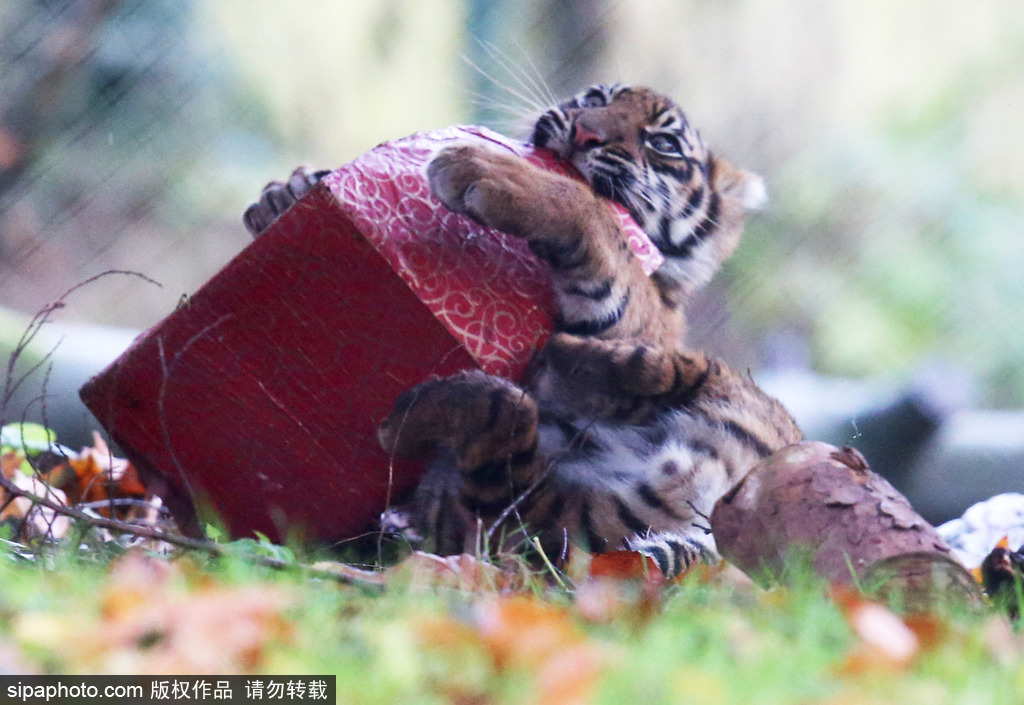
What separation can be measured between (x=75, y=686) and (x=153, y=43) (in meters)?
3.81

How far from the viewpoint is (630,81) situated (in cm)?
338

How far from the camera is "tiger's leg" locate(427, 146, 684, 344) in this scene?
5.67 ft

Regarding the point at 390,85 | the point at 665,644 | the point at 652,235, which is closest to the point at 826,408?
the point at 652,235

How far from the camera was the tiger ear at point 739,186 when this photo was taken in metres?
2.55

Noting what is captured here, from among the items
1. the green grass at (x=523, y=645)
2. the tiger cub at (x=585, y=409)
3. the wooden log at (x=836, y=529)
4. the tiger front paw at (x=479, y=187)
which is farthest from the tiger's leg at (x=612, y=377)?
the green grass at (x=523, y=645)

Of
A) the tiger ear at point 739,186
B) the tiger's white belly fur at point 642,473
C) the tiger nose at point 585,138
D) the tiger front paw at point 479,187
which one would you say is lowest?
the tiger's white belly fur at point 642,473

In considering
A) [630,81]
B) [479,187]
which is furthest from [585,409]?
[630,81]

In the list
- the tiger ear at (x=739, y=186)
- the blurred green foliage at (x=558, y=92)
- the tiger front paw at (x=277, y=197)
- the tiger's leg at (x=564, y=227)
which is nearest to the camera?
the tiger's leg at (x=564, y=227)

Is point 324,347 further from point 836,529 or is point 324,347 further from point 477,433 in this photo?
point 836,529

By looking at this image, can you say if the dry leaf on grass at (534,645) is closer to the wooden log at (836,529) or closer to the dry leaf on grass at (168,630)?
the dry leaf on grass at (168,630)

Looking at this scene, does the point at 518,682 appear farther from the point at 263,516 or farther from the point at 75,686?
the point at 263,516

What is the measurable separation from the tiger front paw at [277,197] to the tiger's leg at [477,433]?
0.53m

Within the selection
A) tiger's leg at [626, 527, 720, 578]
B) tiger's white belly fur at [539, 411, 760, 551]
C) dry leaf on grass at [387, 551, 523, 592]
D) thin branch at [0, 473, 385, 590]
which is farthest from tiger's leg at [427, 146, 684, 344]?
thin branch at [0, 473, 385, 590]

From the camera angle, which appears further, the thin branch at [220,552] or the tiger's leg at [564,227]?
the tiger's leg at [564,227]
